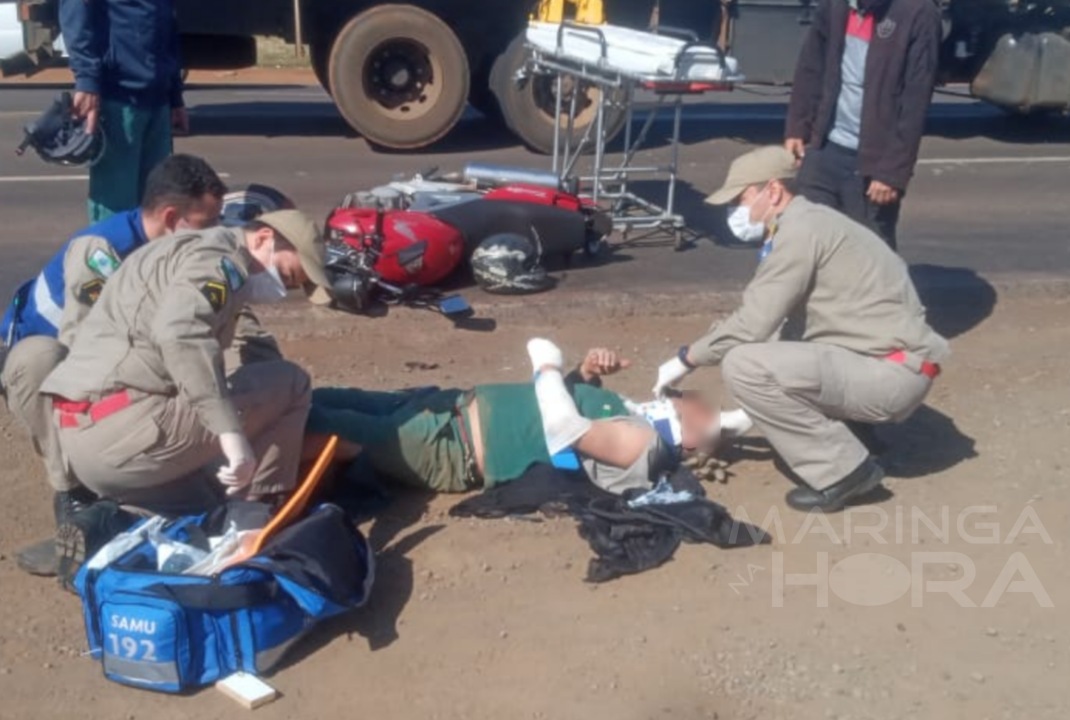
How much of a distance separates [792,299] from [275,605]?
6.72 ft

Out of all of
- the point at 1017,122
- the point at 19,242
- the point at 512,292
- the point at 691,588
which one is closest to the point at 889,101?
the point at 512,292

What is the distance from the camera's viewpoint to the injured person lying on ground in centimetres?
529

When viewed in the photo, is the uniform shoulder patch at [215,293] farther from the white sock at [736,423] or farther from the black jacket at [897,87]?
the black jacket at [897,87]

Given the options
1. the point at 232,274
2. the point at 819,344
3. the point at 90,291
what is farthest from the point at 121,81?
the point at 819,344

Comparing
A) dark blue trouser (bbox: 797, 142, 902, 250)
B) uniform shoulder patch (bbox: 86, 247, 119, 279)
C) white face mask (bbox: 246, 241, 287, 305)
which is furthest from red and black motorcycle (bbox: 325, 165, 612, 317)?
white face mask (bbox: 246, 241, 287, 305)

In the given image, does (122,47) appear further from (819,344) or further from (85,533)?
(819,344)

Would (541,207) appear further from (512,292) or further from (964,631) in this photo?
(964,631)

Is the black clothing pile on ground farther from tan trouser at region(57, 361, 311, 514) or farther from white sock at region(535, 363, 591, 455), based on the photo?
tan trouser at region(57, 361, 311, 514)

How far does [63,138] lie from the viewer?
252 inches

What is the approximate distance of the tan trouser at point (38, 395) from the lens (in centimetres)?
486

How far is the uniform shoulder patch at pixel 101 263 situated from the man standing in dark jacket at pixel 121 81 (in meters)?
1.56

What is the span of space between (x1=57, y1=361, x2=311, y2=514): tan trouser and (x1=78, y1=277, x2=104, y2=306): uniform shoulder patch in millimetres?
533

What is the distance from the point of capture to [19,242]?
9133mm

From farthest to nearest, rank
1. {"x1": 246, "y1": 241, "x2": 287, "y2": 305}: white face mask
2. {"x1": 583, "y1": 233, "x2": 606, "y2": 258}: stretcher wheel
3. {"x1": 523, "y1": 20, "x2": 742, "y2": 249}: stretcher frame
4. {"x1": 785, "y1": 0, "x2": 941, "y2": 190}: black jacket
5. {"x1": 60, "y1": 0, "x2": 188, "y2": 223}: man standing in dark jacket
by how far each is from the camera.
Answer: {"x1": 583, "y1": 233, "x2": 606, "y2": 258}: stretcher wheel → {"x1": 523, "y1": 20, "x2": 742, "y2": 249}: stretcher frame → {"x1": 785, "y1": 0, "x2": 941, "y2": 190}: black jacket → {"x1": 60, "y1": 0, "x2": 188, "y2": 223}: man standing in dark jacket → {"x1": 246, "y1": 241, "x2": 287, "y2": 305}: white face mask
